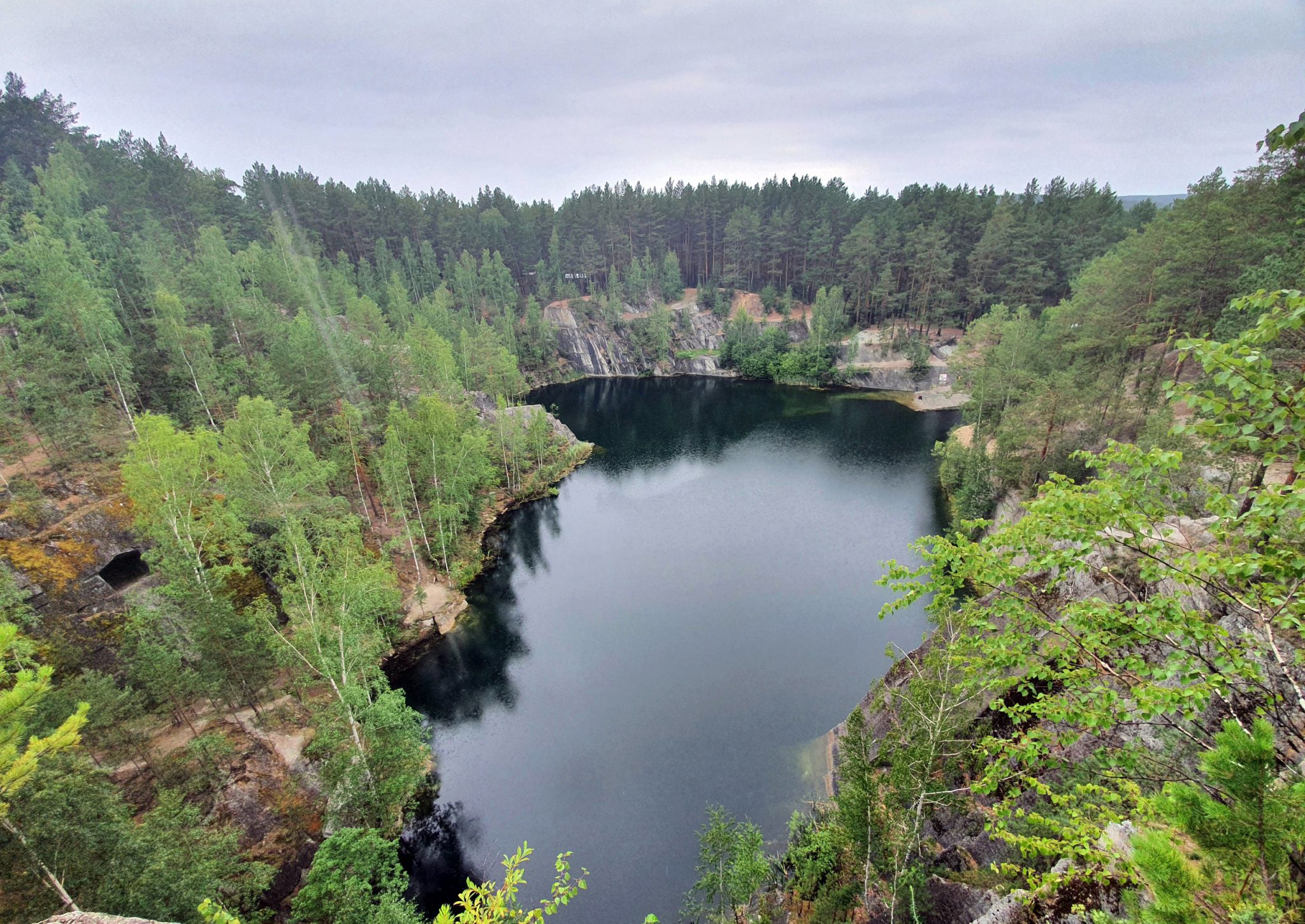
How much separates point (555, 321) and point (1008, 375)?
69099 mm

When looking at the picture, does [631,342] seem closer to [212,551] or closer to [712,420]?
[712,420]

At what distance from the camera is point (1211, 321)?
3312 cm

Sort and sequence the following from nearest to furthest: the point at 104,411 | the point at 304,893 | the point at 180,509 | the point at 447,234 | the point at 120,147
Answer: the point at 304,893
the point at 180,509
the point at 104,411
the point at 120,147
the point at 447,234

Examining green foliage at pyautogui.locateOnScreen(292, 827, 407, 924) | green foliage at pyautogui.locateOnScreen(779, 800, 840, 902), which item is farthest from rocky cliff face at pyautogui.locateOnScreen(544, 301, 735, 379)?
green foliage at pyautogui.locateOnScreen(292, 827, 407, 924)

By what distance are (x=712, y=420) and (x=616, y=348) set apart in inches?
1264

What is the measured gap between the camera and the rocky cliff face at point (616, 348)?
92438 millimetres

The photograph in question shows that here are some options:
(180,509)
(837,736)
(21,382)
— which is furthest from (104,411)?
(837,736)

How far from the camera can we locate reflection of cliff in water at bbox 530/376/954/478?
5759 centimetres

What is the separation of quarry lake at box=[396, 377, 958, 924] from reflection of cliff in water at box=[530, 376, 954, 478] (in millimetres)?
2995

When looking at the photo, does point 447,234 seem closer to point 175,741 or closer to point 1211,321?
point 175,741

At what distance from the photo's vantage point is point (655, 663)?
94.5 feet

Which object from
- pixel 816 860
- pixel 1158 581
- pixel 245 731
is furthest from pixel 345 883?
pixel 1158 581

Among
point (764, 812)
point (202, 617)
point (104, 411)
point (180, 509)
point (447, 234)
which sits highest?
point (447, 234)

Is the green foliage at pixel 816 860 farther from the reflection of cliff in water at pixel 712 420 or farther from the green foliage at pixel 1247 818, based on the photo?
the reflection of cliff in water at pixel 712 420
